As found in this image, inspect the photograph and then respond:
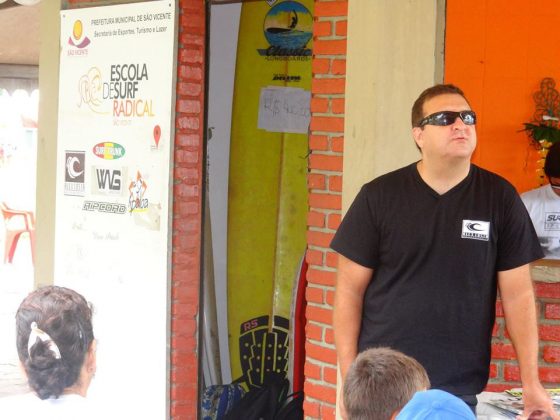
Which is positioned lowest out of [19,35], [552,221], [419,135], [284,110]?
[552,221]

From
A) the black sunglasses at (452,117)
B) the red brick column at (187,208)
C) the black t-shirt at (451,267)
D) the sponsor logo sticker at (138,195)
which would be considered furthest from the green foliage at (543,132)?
the sponsor logo sticker at (138,195)

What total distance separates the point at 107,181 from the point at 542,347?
279cm

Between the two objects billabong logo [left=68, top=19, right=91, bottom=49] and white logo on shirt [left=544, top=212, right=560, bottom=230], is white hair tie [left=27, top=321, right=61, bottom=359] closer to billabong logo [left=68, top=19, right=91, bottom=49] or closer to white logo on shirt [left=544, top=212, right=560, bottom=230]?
white logo on shirt [left=544, top=212, right=560, bottom=230]

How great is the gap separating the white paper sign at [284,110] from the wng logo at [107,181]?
1.13 metres

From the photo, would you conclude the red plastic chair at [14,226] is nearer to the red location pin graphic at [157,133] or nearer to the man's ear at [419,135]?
the red location pin graphic at [157,133]

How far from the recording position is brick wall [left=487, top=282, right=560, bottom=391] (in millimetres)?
4941

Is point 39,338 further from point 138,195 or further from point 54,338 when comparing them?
point 138,195

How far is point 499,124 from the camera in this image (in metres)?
4.90

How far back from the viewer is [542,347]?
4.97 meters

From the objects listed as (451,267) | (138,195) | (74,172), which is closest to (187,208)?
(138,195)

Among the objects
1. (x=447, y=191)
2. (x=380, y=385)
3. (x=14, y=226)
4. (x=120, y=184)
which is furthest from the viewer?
(x=14, y=226)

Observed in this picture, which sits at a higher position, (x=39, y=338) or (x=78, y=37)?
(x=78, y=37)

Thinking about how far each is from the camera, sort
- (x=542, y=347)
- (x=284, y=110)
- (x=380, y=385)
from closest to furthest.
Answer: (x=380, y=385) → (x=542, y=347) → (x=284, y=110)

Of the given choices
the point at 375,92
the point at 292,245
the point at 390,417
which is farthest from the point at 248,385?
the point at 390,417
